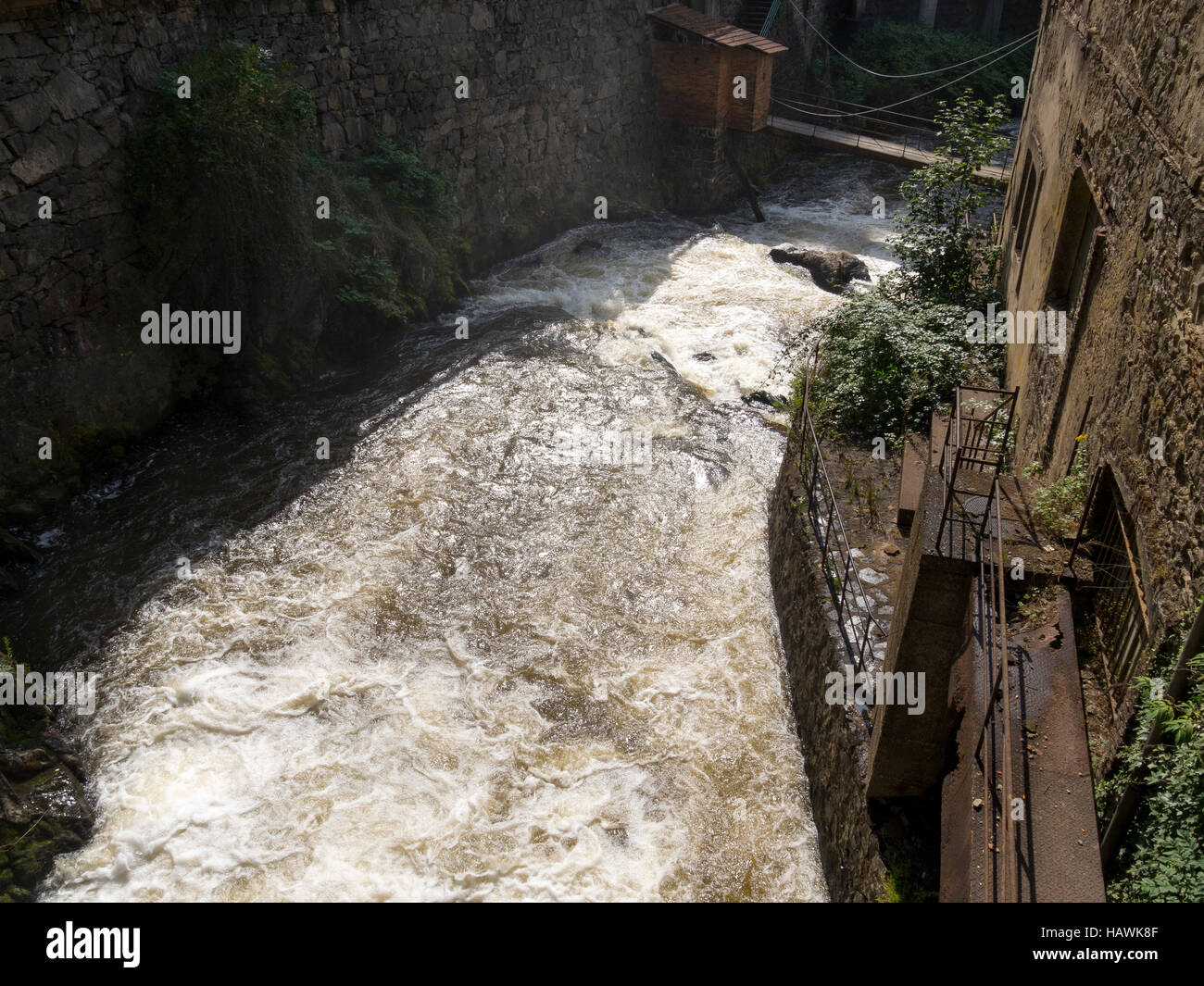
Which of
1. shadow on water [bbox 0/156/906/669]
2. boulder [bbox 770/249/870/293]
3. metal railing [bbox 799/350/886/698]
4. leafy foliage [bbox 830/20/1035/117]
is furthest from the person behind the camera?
leafy foliage [bbox 830/20/1035/117]

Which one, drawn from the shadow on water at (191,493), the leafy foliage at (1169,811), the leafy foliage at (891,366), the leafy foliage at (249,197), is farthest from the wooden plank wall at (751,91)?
the leafy foliage at (1169,811)

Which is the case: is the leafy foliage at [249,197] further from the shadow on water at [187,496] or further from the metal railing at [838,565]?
the metal railing at [838,565]

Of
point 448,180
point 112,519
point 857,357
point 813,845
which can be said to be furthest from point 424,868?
point 448,180

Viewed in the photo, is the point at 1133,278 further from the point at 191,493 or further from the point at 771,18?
the point at 771,18

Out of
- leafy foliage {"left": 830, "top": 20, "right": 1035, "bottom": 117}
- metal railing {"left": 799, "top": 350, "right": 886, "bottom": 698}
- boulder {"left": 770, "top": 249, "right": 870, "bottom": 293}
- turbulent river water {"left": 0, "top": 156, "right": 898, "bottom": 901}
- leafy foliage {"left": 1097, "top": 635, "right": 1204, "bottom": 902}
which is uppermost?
leafy foliage {"left": 830, "top": 20, "right": 1035, "bottom": 117}

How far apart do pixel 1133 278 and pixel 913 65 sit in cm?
2296

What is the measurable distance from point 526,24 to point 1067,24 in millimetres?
10865

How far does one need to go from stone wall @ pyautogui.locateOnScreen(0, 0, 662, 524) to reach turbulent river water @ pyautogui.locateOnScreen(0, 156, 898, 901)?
1021mm

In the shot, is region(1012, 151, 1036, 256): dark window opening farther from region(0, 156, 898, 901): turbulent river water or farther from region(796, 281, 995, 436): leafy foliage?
region(0, 156, 898, 901): turbulent river water

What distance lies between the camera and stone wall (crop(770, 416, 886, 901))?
6.13 metres

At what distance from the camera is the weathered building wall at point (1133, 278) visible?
15.6 feet

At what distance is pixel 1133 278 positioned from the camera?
5.84 meters

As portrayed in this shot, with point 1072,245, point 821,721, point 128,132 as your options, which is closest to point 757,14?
point 128,132

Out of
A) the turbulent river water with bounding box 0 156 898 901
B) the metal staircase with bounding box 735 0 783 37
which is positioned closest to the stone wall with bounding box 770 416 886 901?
the turbulent river water with bounding box 0 156 898 901
